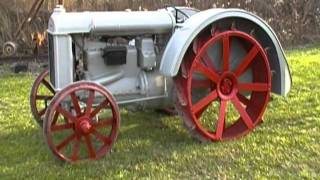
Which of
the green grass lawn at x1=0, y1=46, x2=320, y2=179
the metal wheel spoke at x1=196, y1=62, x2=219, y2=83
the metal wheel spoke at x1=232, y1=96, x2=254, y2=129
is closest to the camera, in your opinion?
the green grass lawn at x1=0, y1=46, x2=320, y2=179

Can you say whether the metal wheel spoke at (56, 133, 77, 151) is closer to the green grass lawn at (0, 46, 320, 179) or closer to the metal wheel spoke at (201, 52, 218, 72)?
the green grass lawn at (0, 46, 320, 179)

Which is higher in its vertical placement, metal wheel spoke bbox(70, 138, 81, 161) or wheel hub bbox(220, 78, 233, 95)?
wheel hub bbox(220, 78, 233, 95)

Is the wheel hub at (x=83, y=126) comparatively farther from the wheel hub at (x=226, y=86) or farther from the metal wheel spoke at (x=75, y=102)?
the wheel hub at (x=226, y=86)

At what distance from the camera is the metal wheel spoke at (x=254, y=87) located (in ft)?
18.7

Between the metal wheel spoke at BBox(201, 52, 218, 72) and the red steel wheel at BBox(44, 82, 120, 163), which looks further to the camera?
the metal wheel spoke at BBox(201, 52, 218, 72)

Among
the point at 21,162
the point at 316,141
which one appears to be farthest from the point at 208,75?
the point at 21,162

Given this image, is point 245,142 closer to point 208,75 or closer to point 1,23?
point 208,75

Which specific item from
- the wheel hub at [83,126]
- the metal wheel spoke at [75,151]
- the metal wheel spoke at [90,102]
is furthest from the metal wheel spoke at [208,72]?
the metal wheel spoke at [75,151]

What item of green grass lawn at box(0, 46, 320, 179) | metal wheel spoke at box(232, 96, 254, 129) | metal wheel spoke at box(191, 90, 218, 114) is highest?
metal wheel spoke at box(191, 90, 218, 114)

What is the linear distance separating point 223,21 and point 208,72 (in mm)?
523

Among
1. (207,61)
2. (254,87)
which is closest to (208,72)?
(207,61)

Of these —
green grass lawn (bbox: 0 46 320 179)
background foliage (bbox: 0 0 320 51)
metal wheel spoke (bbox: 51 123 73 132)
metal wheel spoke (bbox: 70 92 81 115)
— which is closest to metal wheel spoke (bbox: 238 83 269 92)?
green grass lawn (bbox: 0 46 320 179)

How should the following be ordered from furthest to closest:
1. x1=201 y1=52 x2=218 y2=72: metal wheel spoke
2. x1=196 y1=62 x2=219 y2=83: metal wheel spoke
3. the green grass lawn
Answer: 1. x1=201 y1=52 x2=218 y2=72: metal wheel spoke
2. x1=196 y1=62 x2=219 y2=83: metal wheel spoke
3. the green grass lawn

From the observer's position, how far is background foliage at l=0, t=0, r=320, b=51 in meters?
11.3
